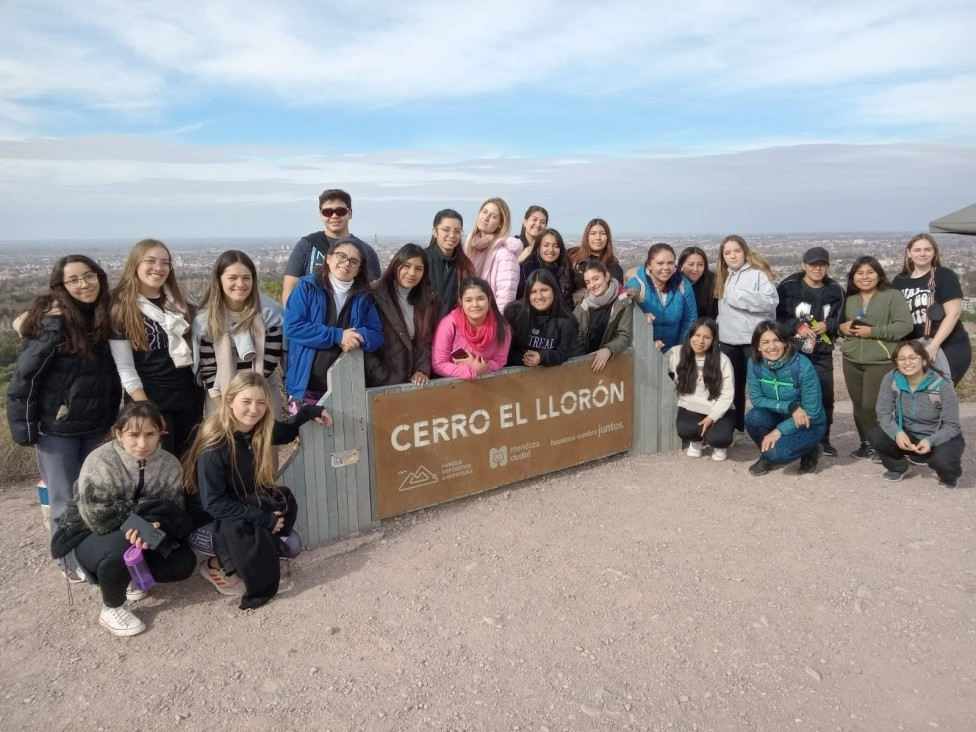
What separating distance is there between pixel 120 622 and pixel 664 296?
495cm

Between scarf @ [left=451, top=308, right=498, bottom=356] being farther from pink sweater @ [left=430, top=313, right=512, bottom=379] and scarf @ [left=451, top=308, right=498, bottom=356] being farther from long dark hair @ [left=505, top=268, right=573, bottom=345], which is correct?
long dark hair @ [left=505, top=268, right=573, bottom=345]

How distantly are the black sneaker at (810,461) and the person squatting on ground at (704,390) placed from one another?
24.1 inches

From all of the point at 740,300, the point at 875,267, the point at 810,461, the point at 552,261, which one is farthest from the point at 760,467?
the point at 552,261

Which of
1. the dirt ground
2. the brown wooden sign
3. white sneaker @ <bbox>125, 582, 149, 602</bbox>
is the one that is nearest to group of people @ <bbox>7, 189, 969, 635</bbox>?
white sneaker @ <bbox>125, 582, 149, 602</bbox>

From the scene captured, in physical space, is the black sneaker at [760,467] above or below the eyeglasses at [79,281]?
below

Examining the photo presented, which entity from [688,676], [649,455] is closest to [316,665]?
[688,676]

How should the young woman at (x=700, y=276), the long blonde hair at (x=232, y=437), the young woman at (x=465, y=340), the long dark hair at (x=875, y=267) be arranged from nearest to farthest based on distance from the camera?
the long blonde hair at (x=232, y=437), the young woman at (x=465, y=340), the long dark hair at (x=875, y=267), the young woman at (x=700, y=276)

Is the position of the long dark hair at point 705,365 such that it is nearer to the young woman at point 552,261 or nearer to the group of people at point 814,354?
the group of people at point 814,354

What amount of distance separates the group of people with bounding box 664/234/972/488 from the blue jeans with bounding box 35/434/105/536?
4.48 meters

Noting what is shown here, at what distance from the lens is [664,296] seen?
6.74 m

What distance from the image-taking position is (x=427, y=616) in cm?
394

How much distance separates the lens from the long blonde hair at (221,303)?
15.3 feet

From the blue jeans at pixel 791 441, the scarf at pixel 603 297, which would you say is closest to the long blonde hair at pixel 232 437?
the scarf at pixel 603 297

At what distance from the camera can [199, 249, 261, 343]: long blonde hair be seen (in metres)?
4.66
